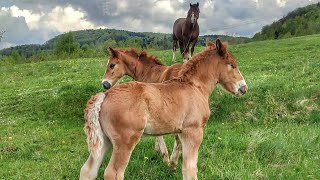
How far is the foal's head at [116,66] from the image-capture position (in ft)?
35.1

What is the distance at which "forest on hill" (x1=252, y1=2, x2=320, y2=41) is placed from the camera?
89938 millimetres

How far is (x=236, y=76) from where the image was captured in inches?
316

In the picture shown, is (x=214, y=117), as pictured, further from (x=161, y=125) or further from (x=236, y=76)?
(x=161, y=125)

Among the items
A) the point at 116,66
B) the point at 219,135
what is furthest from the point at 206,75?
the point at 116,66

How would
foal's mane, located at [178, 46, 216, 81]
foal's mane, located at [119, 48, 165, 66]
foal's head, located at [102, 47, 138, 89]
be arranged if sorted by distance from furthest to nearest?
1. foal's head, located at [102, 47, 138, 89]
2. foal's mane, located at [119, 48, 165, 66]
3. foal's mane, located at [178, 46, 216, 81]

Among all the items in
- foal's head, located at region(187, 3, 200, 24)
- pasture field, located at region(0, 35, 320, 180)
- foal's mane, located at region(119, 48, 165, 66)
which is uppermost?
foal's head, located at region(187, 3, 200, 24)

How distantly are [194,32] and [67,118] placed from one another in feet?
32.0

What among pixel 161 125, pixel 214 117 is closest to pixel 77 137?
pixel 214 117

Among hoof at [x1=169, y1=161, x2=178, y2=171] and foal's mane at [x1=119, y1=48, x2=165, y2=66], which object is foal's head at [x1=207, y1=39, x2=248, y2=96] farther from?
foal's mane at [x1=119, y1=48, x2=165, y2=66]

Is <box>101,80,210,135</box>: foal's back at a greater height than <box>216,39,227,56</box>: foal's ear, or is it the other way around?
<box>216,39,227,56</box>: foal's ear

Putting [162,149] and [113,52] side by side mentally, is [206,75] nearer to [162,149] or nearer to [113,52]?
[162,149]

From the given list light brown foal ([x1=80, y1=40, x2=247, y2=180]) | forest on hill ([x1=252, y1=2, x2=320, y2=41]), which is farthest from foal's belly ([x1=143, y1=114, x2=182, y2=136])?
forest on hill ([x1=252, y1=2, x2=320, y2=41])

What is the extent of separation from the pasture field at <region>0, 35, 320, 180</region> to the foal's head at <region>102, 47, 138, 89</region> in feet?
5.83

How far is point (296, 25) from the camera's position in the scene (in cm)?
10181
